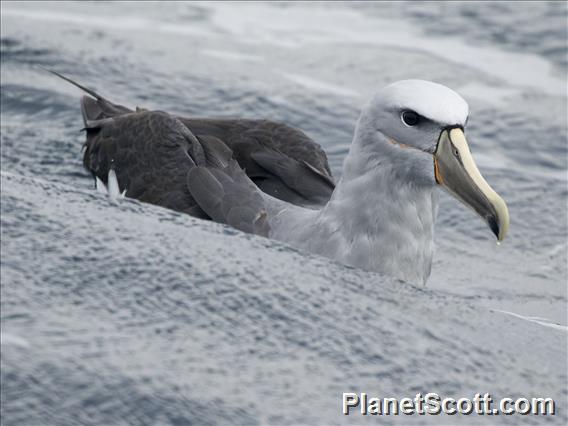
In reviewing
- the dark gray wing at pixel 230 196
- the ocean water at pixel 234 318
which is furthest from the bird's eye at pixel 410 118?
the ocean water at pixel 234 318

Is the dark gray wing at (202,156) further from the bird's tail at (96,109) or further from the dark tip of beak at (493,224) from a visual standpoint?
the dark tip of beak at (493,224)

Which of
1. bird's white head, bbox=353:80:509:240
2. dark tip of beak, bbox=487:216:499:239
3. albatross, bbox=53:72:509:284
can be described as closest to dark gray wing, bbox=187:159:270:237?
albatross, bbox=53:72:509:284

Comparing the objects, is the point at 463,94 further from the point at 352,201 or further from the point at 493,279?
the point at 352,201

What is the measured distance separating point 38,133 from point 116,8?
240cm

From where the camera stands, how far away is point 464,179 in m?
4.31

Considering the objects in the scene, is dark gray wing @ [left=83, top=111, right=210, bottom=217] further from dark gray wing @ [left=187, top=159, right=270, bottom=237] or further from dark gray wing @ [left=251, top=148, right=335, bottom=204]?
dark gray wing @ [left=251, top=148, right=335, bottom=204]

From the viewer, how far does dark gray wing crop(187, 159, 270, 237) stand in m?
4.82

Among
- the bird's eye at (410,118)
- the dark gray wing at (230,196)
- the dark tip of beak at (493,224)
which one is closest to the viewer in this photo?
the dark tip of beak at (493,224)

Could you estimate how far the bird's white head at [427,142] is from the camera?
14.1 ft

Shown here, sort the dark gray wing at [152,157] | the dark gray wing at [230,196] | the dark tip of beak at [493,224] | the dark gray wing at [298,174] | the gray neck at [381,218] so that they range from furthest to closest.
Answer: the dark gray wing at [298,174] < the dark gray wing at [152,157] < the dark gray wing at [230,196] < the gray neck at [381,218] < the dark tip of beak at [493,224]

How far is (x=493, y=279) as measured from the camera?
580cm

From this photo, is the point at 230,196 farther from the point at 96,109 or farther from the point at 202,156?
the point at 96,109

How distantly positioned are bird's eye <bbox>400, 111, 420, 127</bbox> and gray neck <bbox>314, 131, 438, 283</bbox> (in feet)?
0.40

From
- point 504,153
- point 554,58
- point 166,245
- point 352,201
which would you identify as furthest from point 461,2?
point 166,245
